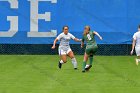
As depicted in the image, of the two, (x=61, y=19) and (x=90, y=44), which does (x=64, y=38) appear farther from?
(x=61, y=19)

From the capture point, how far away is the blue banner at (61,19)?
28906 mm

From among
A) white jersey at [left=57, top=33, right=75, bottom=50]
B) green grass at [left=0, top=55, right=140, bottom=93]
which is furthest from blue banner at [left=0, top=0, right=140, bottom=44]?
white jersey at [left=57, top=33, right=75, bottom=50]

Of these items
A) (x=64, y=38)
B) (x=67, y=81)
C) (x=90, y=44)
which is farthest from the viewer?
(x=64, y=38)

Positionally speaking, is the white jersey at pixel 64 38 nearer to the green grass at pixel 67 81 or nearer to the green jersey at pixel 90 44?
the green jersey at pixel 90 44

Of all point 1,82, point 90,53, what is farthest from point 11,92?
point 90,53

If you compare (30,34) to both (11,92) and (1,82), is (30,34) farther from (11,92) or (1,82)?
(11,92)

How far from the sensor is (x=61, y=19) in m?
29.3

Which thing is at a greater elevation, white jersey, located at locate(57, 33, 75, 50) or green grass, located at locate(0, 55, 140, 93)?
white jersey, located at locate(57, 33, 75, 50)

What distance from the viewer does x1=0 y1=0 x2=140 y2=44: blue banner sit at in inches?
1138

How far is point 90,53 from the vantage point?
19984mm

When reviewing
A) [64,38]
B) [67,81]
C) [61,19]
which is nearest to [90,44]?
[64,38]

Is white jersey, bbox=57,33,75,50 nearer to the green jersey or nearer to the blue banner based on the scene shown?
the green jersey

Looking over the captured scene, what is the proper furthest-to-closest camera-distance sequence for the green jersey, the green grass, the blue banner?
the blue banner, the green jersey, the green grass

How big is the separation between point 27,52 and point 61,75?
11.6m
